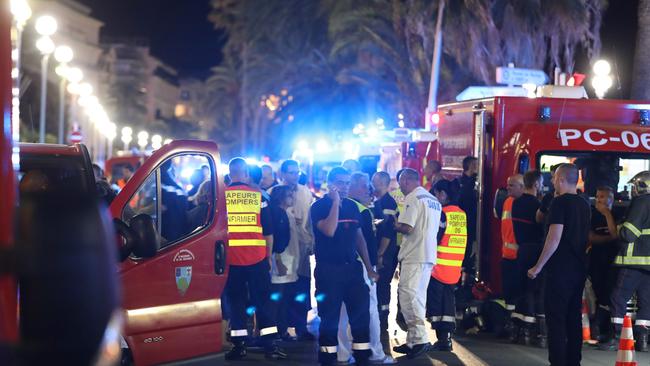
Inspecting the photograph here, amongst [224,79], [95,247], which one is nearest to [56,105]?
[224,79]

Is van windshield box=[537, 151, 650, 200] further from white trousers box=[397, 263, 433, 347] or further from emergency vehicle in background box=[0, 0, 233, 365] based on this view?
emergency vehicle in background box=[0, 0, 233, 365]

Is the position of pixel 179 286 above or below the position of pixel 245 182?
below

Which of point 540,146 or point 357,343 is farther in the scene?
point 540,146

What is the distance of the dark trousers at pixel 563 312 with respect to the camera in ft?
27.8

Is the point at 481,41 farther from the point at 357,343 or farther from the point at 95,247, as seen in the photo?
the point at 95,247

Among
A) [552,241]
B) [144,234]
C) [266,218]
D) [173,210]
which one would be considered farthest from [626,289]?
[144,234]

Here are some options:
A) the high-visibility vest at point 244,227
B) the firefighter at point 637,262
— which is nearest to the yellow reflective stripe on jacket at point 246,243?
the high-visibility vest at point 244,227

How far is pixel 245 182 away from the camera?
9.94 metres

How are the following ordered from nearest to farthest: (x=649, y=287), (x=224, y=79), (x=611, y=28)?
(x=649, y=287), (x=611, y=28), (x=224, y=79)

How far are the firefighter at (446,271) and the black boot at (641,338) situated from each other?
6.25ft

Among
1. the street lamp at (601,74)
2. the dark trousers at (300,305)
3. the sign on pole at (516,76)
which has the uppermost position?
the street lamp at (601,74)

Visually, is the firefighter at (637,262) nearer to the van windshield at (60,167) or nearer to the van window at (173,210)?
the van window at (173,210)

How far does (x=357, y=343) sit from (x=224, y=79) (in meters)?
56.1

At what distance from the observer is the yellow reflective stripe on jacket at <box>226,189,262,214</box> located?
981 cm
